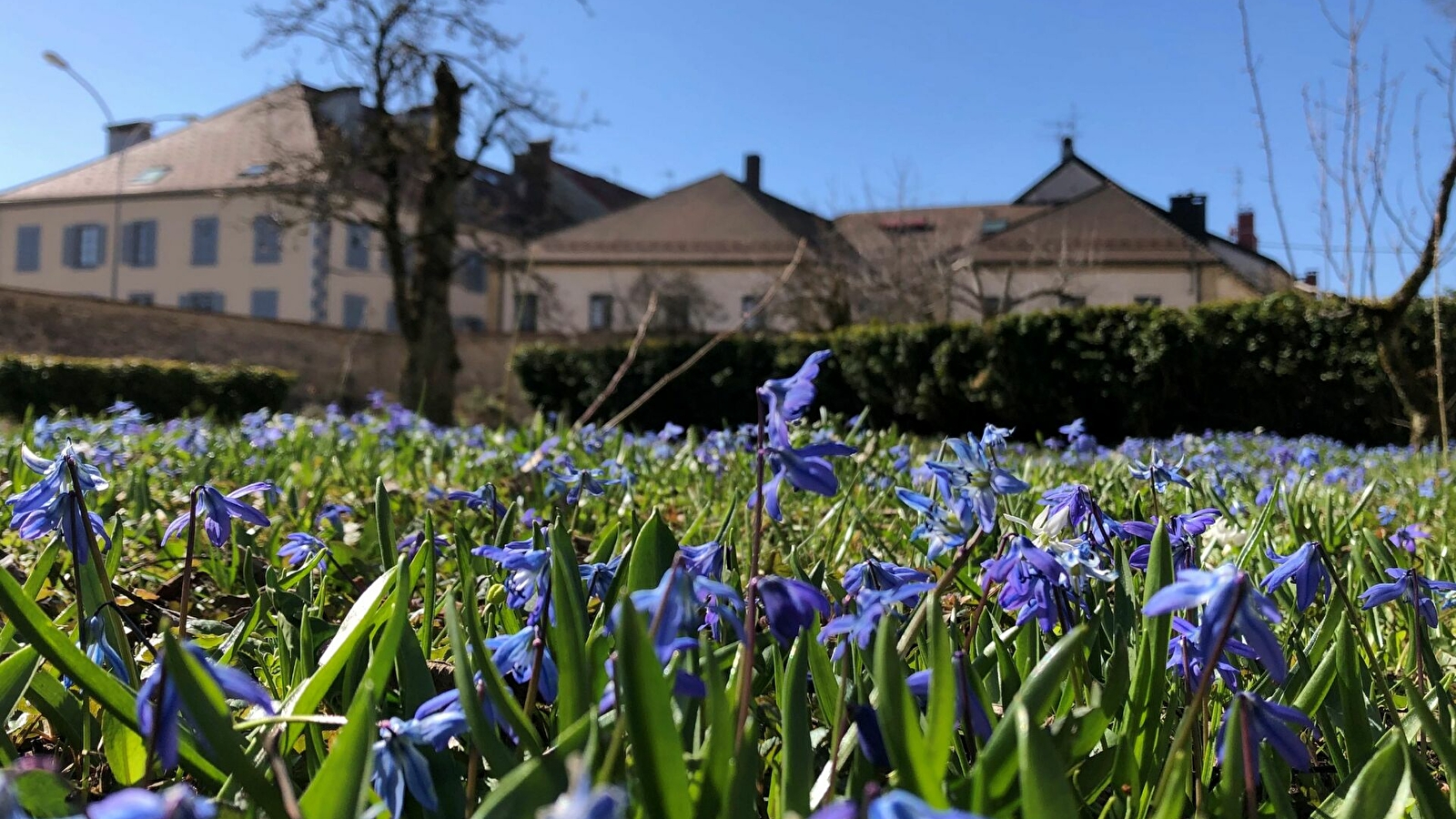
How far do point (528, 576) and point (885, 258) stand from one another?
28633 millimetres

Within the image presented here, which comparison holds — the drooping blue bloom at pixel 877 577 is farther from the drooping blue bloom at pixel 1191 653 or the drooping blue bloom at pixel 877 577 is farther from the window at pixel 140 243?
the window at pixel 140 243

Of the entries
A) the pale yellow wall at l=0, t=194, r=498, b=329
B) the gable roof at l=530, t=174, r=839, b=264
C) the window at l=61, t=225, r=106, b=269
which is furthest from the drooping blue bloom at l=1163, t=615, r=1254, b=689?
the window at l=61, t=225, r=106, b=269

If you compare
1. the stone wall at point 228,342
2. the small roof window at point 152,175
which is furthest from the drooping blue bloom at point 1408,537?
the small roof window at point 152,175

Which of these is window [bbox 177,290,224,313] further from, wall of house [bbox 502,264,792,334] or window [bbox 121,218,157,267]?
wall of house [bbox 502,264,792,334]

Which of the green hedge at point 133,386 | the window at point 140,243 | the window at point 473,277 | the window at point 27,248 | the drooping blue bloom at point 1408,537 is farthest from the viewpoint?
the window at point 473,277

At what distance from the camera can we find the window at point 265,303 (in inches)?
1384

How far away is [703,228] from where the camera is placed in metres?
34.9

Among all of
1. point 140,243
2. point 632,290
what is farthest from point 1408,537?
point 140,243

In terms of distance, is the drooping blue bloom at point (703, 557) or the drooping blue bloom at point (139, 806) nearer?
the drooping blue bloom at point (139, 806)

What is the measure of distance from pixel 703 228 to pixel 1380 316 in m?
27.2

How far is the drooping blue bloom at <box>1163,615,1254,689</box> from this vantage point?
112 centimetres

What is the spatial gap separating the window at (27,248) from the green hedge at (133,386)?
85.7ft

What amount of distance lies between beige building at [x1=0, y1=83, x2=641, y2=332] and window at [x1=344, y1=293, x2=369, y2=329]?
41 mm

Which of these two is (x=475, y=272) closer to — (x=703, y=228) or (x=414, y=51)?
(x=703, y=228)
